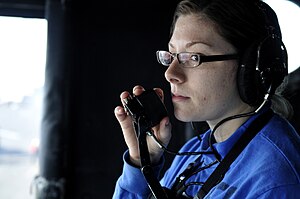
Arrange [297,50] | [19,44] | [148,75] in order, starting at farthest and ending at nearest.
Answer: [148,75] → [19,44] → [297,50]

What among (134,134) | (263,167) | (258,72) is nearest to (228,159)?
(263,167)

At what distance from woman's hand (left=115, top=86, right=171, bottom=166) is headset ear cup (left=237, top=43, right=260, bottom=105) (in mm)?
254

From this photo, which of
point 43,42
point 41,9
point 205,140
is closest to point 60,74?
point 43,42

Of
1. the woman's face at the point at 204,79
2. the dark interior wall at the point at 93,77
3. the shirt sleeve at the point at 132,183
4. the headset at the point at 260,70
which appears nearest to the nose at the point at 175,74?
the woman's face at the point at 204,79

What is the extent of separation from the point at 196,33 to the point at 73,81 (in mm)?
1160

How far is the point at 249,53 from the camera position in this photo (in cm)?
105

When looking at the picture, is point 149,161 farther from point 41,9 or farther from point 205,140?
point 41,9

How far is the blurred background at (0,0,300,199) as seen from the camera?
6.85ft

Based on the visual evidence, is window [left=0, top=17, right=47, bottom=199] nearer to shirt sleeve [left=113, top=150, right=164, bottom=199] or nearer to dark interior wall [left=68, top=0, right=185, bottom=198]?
dark interior wall [left=68, top=0, right=185, bottom=198]

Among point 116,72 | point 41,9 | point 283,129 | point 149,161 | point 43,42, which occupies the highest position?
point 41,9

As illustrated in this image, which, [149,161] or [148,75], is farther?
[148,75]

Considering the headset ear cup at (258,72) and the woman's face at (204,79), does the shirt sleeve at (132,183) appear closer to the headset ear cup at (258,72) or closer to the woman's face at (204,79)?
the woman's face at (204,79)

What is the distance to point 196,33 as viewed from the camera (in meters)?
1.09

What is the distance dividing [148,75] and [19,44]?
0.66 m
